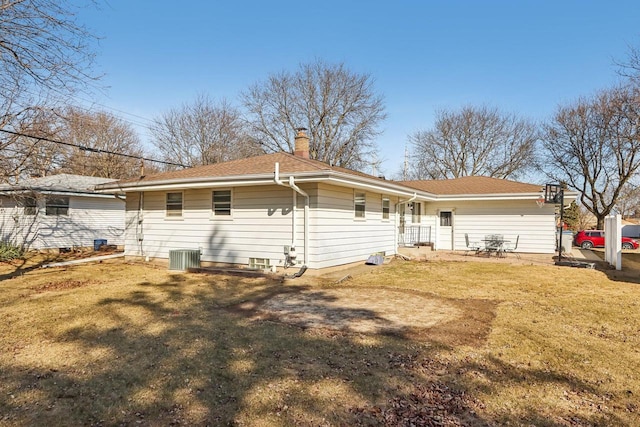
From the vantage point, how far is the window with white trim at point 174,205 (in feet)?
39.2

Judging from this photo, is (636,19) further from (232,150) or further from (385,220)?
(232,150)

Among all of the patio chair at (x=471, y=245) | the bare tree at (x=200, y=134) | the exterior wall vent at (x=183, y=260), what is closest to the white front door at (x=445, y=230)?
the patio chair at (x=471, y=245)

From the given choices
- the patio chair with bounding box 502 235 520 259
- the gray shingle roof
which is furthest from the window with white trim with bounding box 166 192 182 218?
the patio chair with bounding box 502 235 520 259

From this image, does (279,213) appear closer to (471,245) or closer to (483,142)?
(471,245)

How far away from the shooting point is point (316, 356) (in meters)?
4.30

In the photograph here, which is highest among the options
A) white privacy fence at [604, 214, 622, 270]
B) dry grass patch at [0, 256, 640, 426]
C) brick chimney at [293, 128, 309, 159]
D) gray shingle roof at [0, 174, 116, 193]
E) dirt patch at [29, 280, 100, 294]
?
brick chimney at [293, 128, 309, 159]

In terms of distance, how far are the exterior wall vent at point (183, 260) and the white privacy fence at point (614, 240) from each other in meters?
13.2

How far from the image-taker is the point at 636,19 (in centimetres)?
1274

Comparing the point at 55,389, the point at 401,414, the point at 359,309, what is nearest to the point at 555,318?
the point at 359,309

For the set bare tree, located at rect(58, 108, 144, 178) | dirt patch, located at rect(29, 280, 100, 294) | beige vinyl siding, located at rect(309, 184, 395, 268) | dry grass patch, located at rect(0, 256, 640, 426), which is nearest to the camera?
dry grass patch, located at rect(0, 256, 640, 426)

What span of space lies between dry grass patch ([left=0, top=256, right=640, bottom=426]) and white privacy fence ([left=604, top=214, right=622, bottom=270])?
15.2 ft

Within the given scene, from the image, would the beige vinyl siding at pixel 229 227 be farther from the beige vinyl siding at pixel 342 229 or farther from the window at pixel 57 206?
the window at pixel 57 206

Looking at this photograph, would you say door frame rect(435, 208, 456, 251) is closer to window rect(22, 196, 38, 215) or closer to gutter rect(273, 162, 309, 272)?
gutter rect(273, 162, 309, 272)

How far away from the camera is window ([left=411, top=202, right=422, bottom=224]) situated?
17.0 meters
